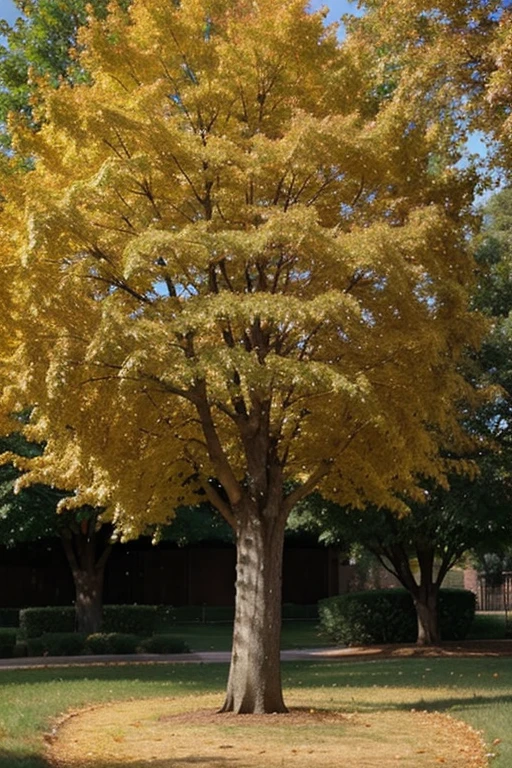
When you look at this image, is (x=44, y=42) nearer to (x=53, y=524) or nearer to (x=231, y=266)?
(x=53, y=524)

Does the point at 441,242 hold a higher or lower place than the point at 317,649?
higher

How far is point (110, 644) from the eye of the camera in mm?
26438

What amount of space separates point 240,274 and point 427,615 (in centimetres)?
1566

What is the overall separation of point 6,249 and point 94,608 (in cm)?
1715

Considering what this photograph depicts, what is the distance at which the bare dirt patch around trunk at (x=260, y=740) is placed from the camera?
1000 cm

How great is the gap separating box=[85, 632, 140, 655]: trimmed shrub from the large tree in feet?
39.5

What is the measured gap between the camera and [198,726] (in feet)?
41.8

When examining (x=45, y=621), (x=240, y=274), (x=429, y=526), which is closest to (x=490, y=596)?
(x=429, y=526)

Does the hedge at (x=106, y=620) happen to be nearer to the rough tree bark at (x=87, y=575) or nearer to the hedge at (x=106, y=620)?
the hedge at (x=106, y=620)

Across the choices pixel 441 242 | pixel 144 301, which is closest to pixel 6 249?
pixel 144 301

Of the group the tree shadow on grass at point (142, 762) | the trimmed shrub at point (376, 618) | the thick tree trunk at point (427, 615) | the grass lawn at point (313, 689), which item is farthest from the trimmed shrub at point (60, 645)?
the tree shadow on grass at point (142, 762)

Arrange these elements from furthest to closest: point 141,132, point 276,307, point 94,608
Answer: point 94,608
point 141,132
point 276,307

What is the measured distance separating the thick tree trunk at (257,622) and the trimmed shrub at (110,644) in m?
12.8

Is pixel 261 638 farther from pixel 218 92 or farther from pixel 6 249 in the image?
pixel 218 92
